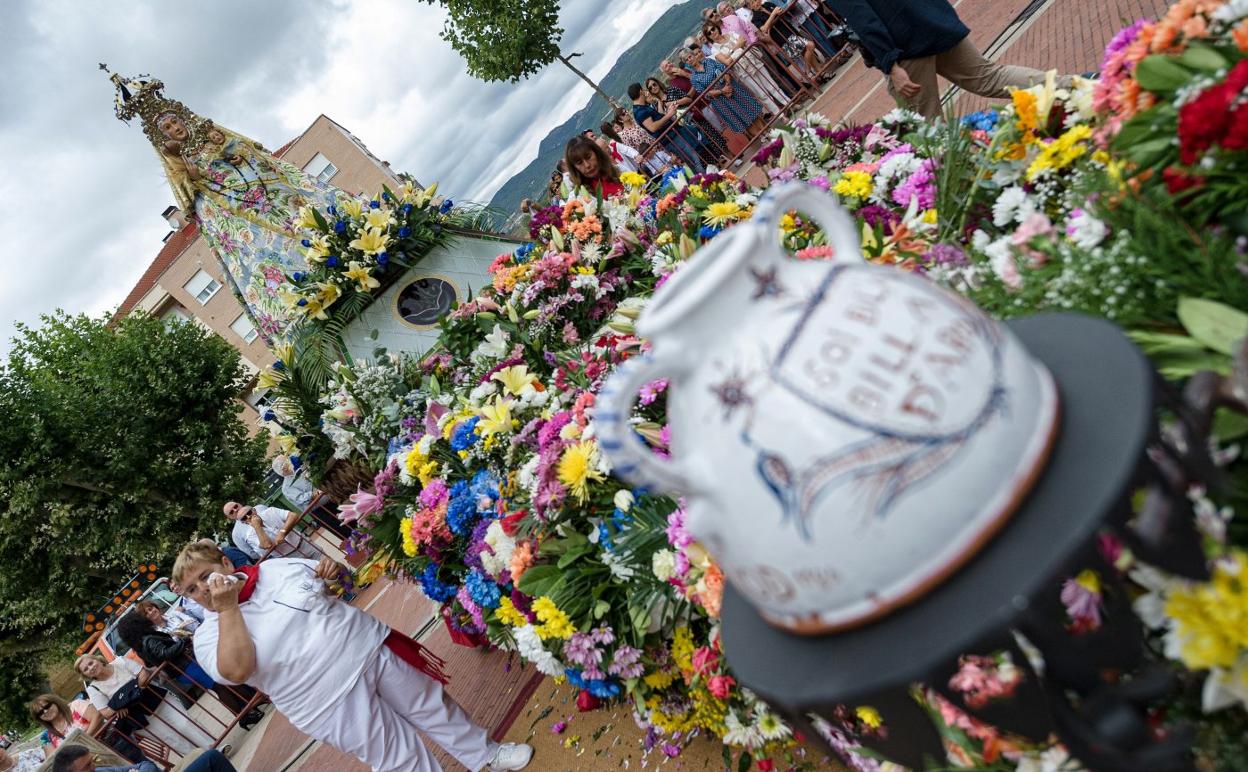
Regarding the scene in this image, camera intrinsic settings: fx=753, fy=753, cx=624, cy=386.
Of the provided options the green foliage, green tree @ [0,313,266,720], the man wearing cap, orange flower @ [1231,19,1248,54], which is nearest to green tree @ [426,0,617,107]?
the green foliage

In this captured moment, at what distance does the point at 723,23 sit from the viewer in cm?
1048

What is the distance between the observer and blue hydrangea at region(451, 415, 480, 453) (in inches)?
133

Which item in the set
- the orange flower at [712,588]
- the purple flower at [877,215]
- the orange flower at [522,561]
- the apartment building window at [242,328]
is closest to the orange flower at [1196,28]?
the purple flower at [877,215]

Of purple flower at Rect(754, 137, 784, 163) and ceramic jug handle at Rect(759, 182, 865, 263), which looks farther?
purple flower at Rect(754, 137, 784, 163)

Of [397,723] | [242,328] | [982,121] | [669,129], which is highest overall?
[242,328]

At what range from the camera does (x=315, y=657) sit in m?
3.22

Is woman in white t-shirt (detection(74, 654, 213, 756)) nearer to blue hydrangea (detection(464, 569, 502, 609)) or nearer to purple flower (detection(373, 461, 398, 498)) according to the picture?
purple flower (detection(373, 461, 398, 498))

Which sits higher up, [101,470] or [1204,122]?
[101,470]

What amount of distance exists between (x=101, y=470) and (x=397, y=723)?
36.8ft

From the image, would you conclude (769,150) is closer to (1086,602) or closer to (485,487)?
(485,487)

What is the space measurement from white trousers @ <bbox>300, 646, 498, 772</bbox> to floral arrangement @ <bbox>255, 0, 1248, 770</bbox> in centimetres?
46

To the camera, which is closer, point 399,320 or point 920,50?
point 920,50

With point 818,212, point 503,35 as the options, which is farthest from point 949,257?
point 503,35

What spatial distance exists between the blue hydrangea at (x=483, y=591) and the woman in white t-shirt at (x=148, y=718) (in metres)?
4.94
